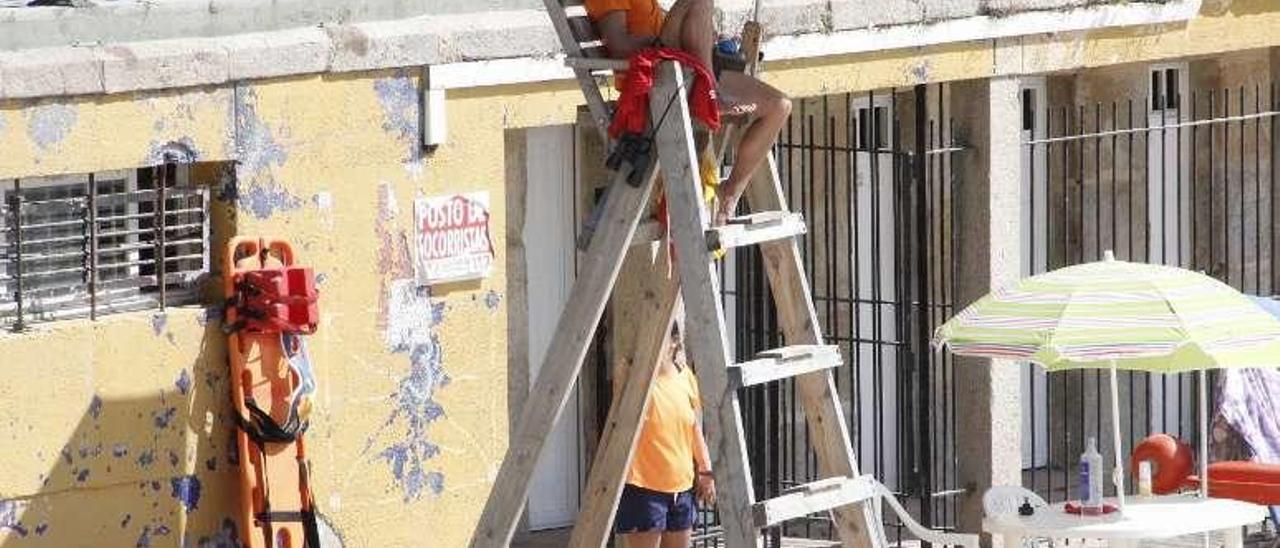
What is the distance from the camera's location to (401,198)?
13219 millimetres

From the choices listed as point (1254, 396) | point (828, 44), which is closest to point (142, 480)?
point (828, 44)

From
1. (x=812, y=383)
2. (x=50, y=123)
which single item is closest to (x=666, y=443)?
(x=812, y=383)

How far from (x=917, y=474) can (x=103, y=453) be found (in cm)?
483

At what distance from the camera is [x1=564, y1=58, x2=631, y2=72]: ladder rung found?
434 inches

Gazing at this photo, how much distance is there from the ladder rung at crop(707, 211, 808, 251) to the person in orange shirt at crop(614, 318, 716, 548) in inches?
62.3

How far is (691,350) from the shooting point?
36.6 ft

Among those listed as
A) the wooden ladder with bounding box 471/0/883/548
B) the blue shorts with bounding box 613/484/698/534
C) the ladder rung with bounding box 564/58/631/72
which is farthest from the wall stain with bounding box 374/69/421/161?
the ladder rung with bounding box 564/58/631/72

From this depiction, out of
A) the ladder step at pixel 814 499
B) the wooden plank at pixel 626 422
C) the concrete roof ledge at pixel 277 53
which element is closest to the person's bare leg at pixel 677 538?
the wooden plank at pixel 626 422

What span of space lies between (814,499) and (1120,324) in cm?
204

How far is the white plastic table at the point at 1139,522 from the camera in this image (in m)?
12.7

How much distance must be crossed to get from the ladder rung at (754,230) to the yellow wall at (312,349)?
2.33 meters

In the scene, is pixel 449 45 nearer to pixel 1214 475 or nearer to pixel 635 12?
pixel 635 12

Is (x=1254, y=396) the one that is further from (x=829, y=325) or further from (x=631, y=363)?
(x=631, y=363)

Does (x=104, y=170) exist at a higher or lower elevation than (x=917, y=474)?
higher
